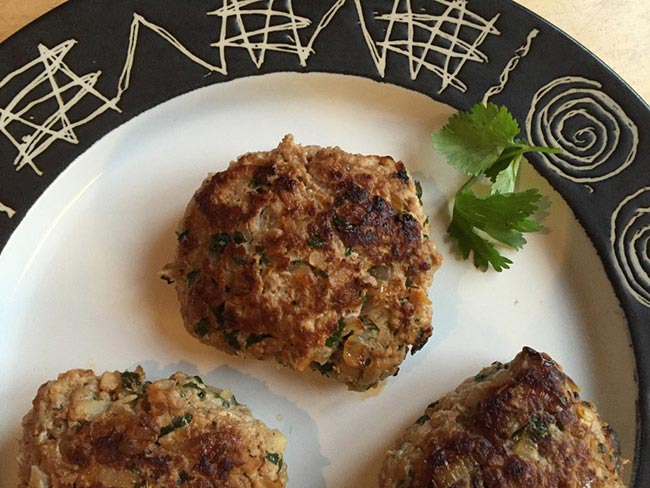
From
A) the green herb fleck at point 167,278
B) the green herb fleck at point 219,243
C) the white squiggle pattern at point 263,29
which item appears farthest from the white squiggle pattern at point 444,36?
the green herb fleck at point 167,278

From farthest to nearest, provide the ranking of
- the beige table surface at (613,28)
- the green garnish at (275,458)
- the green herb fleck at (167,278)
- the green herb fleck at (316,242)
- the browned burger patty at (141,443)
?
the beige table surface at (613,28)
the green herb fleck at (167,278)
the green herb fleck at (316,242)
the green garnish at (275,458)
the browned burger patty at (141,443)

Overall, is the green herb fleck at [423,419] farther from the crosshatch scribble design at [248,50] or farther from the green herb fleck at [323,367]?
the crosshatch scribble design at [248,50]

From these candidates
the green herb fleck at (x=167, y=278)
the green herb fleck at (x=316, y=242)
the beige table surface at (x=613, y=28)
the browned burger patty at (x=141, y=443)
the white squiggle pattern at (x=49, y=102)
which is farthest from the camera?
the beige table surface at (x=613, y=28)

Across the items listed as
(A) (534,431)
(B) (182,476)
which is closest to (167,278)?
(B) (182,476)

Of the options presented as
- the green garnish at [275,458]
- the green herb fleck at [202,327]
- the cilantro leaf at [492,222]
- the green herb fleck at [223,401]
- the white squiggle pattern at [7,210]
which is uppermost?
the cilantro leaf at [492,222]

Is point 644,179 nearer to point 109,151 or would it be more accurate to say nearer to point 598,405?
point 598,405

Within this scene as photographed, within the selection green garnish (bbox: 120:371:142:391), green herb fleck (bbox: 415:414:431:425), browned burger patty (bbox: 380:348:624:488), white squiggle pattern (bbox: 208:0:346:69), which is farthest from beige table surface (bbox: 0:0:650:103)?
green garnish (bbox: 120:371:142:391)

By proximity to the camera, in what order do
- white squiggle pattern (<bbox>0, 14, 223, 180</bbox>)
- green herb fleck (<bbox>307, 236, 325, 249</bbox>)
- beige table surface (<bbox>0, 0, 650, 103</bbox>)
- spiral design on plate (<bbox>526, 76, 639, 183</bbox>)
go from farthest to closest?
1. beige table surface (<bbox>0, 0, 650, 103</bbox>)
2. spiral design on plate (<bbox>526, 76, 639, 183</bbox>)
3. white squiggle pattern (<bbox>0, 14, 223, 180</bbox>)
4. green herb fleck (<bbox>307, 236, 325, 249</bbox>)

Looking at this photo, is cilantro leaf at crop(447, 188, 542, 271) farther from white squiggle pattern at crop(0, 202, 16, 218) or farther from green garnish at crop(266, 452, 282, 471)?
white squiggle pattern at crop(0, 202, 16, 218)
